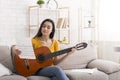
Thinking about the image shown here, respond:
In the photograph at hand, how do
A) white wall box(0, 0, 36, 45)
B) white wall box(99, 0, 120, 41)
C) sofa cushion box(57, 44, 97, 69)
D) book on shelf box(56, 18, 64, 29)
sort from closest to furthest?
1. sofa cushion box(57, 44, 97, 69)
2. white wall box(0, 0, 36, 45)
3. book on shelf box(56, 18, 64, 29)
4. white wall box(99, 0, 120, 41)

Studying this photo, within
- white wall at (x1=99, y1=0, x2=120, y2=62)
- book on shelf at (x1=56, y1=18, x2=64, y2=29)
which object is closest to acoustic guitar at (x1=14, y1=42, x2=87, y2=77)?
book on shelf at (x1=56, y1=18, x2=64, y2=29)

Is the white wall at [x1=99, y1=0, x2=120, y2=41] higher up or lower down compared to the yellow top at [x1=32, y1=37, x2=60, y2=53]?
higher up

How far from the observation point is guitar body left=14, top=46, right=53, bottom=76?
3.10 meters

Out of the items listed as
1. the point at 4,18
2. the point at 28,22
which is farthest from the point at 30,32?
the point at 4,18

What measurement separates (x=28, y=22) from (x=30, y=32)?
6.6 inches

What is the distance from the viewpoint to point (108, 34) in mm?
4785

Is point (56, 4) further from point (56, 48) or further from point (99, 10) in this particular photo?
point (56, 48)

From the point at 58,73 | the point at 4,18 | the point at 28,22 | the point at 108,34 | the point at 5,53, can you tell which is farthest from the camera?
the point at 108,34

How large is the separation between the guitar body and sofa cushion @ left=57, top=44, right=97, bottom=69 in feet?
1.45

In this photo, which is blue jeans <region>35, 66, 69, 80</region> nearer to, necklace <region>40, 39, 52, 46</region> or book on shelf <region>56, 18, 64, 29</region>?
necklace <region>40, 39, 52, 46</region>

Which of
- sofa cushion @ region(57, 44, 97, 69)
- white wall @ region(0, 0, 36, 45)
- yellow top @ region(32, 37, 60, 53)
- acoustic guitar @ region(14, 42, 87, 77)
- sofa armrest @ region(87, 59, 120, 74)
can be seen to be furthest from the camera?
white wall @ region(0, 0, 36, 45)

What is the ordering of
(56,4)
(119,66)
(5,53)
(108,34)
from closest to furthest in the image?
(5,53), (119,66), (56,4), (108,34)

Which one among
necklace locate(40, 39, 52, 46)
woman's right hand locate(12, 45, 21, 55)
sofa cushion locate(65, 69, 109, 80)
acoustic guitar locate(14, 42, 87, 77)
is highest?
necklace locate(40, 39, 52, 46)

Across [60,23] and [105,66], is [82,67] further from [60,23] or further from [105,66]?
[60,23]
